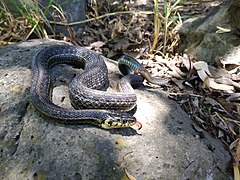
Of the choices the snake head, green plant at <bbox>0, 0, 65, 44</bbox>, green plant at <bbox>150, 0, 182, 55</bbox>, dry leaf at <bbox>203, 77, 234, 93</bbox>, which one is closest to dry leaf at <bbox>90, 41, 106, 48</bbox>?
green plant at <bbox>0, 0, 65, 44</bbox>

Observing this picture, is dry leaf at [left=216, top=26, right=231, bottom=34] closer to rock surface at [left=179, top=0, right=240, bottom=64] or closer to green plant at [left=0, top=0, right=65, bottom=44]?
rock surface at [left=179, top=0, right=240, bottom=64]

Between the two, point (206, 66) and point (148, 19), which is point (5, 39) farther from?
point (206, 66)

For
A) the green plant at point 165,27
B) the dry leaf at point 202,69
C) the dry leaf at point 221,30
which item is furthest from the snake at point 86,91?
the dry leaf at point 221,30

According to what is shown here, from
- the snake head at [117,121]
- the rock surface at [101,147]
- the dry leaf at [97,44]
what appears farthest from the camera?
the dry leaf at [97,44]

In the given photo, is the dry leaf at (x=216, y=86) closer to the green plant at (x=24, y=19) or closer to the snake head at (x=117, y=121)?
the snake head at (x=117, y=121)

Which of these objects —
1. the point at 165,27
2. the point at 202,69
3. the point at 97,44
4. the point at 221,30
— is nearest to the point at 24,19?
the point at 97,44

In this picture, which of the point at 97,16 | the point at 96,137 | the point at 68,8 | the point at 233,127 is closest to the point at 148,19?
the point at 97,16
